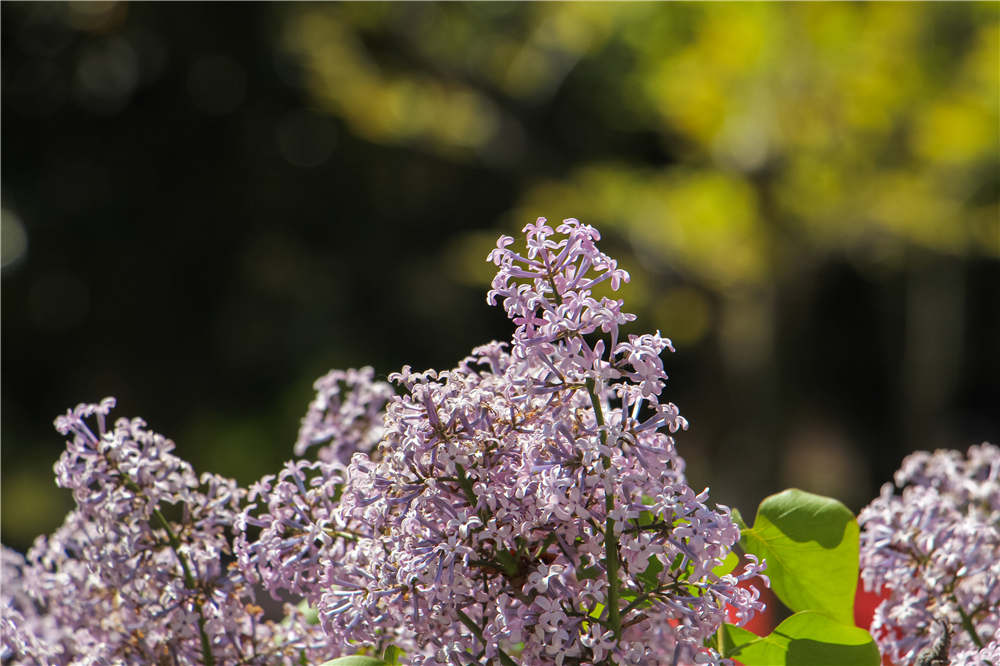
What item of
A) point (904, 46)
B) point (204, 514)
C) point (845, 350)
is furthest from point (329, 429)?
point (845, 350)

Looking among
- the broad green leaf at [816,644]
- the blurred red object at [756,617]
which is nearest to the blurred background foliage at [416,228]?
the blurred red object at [756,617]

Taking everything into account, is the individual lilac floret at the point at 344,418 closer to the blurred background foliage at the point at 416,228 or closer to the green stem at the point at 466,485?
the green stem at the point at 466,485

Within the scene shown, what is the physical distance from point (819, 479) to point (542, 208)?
4426mm

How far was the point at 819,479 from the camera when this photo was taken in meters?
7.75

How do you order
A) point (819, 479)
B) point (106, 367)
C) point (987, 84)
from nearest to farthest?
1. point (987, 84)
2. point (106, 367)
3. point (819, 479)

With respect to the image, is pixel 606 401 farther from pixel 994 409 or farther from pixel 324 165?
pixel 994 409

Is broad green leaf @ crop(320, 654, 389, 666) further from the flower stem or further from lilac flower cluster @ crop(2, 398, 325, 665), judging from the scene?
the flower stem

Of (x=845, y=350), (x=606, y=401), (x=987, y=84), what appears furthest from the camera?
(x=845, y=350)

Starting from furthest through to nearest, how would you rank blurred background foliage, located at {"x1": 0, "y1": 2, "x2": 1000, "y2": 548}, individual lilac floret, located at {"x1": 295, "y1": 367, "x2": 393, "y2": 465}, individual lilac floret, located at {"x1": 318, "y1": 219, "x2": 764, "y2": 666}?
blurred background foliage, located at {"x1": 0, "y1": 2, "x2": 1000, "y2": 548} → individual lilac floret, located at {"x1": 295, "y1": 367, "x2": 393, "y2": 465} → individual lilac floret, located at {"x1": 318, "y1": 219, "x2": 764, "y2": 666}

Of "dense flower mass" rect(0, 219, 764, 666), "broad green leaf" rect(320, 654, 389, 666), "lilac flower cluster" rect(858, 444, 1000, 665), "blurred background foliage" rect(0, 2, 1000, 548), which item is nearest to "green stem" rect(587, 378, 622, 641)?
"dense flower mass" rect(0, 219, 764, 666)

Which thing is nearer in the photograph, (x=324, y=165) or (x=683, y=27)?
(x=683, y=27)

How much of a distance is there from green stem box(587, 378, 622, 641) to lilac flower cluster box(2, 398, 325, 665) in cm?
20

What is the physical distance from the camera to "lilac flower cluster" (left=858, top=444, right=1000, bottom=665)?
55cm

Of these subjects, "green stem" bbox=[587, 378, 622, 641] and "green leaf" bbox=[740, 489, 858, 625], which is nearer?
"green stem" bbox=[587, 378, 622, 641]
